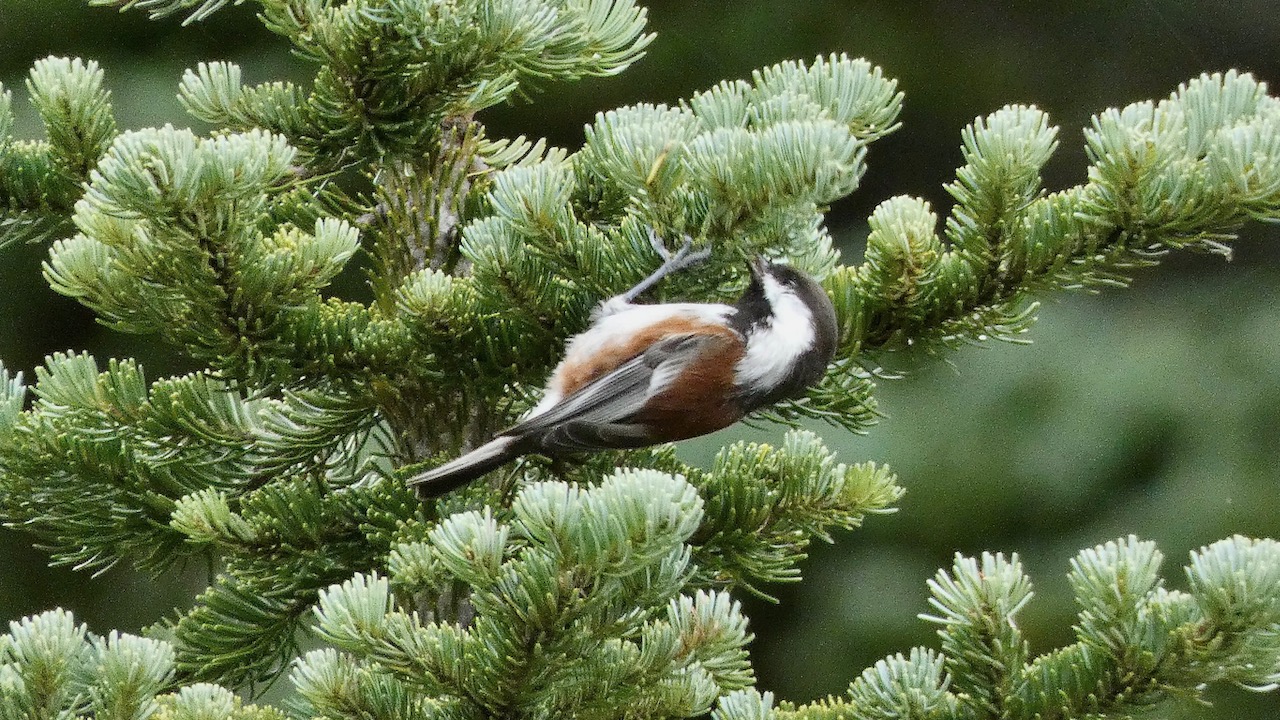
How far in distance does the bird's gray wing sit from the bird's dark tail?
1.1 inches

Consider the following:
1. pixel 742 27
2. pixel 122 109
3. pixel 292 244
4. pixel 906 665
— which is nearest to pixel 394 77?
pixel 292 244

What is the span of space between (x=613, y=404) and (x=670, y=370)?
144mm

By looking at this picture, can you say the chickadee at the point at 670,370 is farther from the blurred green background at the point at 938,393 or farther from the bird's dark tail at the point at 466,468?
the blurred green background at the point at 938,393

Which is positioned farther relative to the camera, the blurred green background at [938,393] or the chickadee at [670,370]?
the blurred green background at [938,393]

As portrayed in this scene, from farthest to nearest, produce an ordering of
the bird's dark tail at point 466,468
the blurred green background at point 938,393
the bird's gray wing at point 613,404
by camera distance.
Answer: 1. the blurred green background at point 938,393
2. the bird's gray wing at point 613,404
3. the bird's dark tail at point 466,468

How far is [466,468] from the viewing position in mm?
1909

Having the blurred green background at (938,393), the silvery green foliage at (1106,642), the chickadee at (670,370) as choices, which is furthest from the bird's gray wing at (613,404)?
the blurred green background at (938,393)

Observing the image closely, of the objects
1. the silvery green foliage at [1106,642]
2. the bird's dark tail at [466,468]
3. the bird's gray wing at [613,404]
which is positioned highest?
the bird's gray wing at [613,404]

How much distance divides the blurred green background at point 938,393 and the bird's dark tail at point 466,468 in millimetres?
2137

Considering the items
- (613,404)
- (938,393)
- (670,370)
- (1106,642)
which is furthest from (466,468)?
(938,393)

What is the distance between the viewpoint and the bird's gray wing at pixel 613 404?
2.06 m

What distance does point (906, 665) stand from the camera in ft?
5.05

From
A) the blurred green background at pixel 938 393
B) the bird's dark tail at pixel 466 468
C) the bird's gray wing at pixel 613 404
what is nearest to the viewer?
the bird's dark tail at pixel 466 468

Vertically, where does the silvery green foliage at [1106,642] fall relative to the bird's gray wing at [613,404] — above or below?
below
